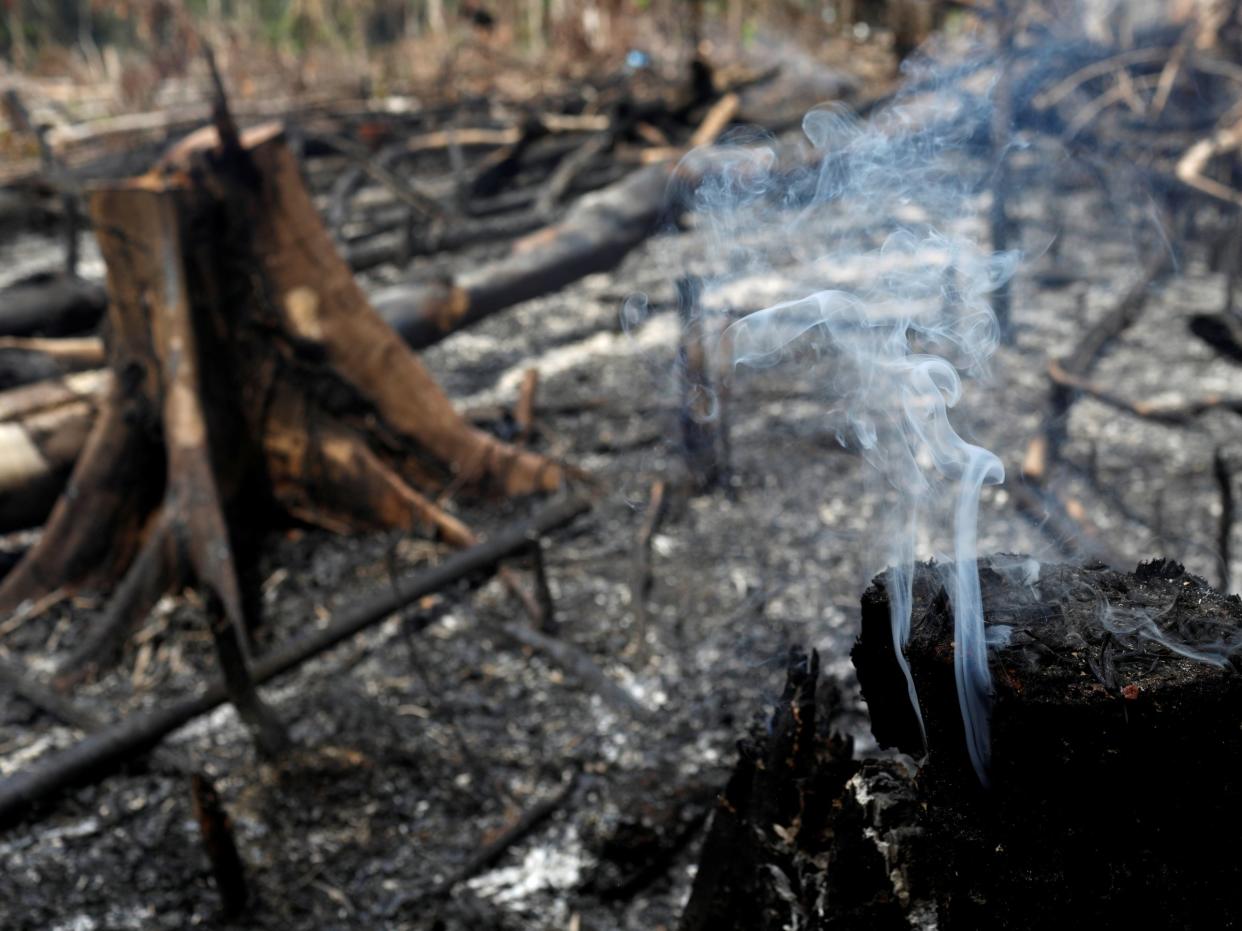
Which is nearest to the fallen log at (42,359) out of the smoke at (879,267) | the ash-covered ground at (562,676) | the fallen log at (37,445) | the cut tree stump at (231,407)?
the fallen log at (37,445)

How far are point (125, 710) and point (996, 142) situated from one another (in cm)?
715

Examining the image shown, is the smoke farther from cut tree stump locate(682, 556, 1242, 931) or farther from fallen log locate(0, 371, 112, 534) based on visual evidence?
fallen log locate(0, 371, 112, 534)

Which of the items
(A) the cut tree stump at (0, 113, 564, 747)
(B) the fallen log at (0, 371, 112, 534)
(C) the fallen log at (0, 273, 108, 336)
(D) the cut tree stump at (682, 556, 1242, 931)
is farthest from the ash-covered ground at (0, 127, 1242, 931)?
(C) the fallen log at (0, 273, 108, 336)

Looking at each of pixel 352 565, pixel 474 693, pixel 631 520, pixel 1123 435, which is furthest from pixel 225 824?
pixel 1123 435

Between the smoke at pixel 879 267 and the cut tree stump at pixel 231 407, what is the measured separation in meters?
1.86

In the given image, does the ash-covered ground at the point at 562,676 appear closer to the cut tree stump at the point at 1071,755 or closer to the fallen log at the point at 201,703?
the fallen log at the point at 201,703

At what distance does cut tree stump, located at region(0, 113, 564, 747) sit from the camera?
159 inches

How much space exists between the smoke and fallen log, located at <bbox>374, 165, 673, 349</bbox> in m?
0.92

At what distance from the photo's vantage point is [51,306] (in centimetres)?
698

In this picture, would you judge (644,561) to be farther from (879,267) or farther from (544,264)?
(879,267)

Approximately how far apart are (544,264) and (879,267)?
9.88 ft

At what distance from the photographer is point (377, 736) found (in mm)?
3328

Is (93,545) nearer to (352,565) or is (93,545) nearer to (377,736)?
(352,565)

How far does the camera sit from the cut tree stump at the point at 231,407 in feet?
13.2
